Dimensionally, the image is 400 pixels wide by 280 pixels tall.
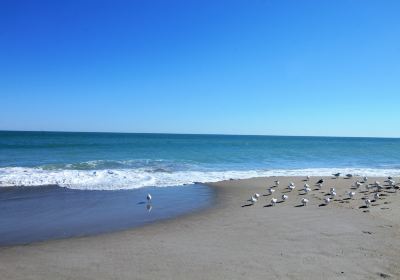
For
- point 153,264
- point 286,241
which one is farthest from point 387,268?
point 153,264

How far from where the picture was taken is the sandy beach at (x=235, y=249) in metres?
6.57

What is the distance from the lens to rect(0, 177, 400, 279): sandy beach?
6.57 meters

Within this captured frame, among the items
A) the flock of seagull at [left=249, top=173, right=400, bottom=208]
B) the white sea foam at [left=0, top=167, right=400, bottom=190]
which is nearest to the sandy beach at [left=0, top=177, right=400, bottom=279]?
the flock of seagull at [left=249, top=173, right=400, bottom=208]

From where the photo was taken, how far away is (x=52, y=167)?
24.1m

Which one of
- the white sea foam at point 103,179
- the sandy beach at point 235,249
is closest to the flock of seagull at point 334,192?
the sandy beach at point 235,249

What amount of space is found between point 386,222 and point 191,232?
5570mm

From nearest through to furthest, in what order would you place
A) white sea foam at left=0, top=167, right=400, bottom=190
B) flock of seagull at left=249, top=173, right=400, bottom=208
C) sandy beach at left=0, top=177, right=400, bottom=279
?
sandy beach at left=0, top=177, right=400, bottom=279
flock of seagull at left=249, top=173, right=400, bottom=208
white sea foam at left=0, top=167, right=400, bottom=190

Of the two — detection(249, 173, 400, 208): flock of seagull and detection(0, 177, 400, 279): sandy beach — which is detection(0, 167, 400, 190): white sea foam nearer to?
detection(249, 173, 400, 208): flock of seagull

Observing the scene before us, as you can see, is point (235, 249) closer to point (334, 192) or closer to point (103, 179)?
point (334, 192)

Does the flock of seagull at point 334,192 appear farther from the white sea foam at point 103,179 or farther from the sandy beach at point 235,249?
the white sea foam at point 103,179

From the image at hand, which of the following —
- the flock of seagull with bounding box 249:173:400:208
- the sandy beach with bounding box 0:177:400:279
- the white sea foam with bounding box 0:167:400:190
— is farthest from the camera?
the white sea foam with bounding box 0:167:400:190

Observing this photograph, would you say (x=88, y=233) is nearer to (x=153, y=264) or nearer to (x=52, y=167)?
(x=153, y=264)

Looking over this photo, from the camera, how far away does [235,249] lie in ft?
25.8

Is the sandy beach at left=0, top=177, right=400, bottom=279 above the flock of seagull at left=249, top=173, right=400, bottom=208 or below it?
below
